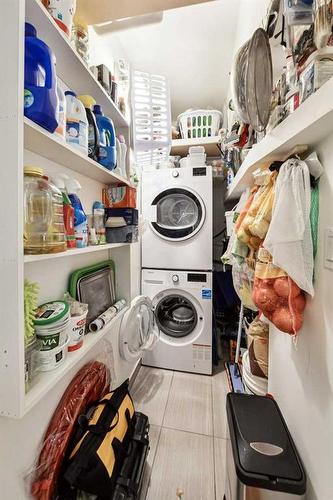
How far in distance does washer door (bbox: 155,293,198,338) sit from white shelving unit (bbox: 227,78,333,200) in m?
1.40

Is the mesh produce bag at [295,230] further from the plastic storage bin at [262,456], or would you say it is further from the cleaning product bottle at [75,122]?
the cleaning product bottle at [75,122]

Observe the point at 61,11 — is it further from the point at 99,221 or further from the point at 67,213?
the point at 99,221

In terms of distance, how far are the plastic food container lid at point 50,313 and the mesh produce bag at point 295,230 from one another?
787 millimetres

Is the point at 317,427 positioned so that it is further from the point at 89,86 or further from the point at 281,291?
the point at 89,86

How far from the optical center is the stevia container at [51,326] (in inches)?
28.4

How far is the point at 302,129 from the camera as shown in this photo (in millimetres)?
663

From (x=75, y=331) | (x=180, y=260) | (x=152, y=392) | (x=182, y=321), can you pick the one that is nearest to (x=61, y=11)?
(x=75, y=331)

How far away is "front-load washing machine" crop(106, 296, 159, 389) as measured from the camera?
4.67ft

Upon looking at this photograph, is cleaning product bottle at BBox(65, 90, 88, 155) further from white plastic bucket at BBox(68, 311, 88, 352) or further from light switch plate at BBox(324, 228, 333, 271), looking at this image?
light switch plate at BBox(324, 228, 333, 271)

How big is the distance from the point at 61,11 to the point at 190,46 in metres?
1.50

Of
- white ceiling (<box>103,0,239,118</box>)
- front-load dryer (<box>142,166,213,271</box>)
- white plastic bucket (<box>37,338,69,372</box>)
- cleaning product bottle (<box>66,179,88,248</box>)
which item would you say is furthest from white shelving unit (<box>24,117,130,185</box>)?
white ceiling (<box>103,0,239,118</box>)

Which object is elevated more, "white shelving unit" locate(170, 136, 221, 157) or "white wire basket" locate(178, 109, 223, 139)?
"white wire basket" locate(178, 109, 223, 139)

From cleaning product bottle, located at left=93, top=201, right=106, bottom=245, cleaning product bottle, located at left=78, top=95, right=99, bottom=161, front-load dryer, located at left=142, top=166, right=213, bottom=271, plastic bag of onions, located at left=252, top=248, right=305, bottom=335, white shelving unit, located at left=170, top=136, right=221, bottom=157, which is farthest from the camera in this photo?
white shelving unit, located at left=170, top=136, right=221, bottom=157

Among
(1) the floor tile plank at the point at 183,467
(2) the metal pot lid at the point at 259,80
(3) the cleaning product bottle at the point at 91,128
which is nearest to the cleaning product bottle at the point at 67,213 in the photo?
(3) the cleaning product bottle at the point at 91,128
